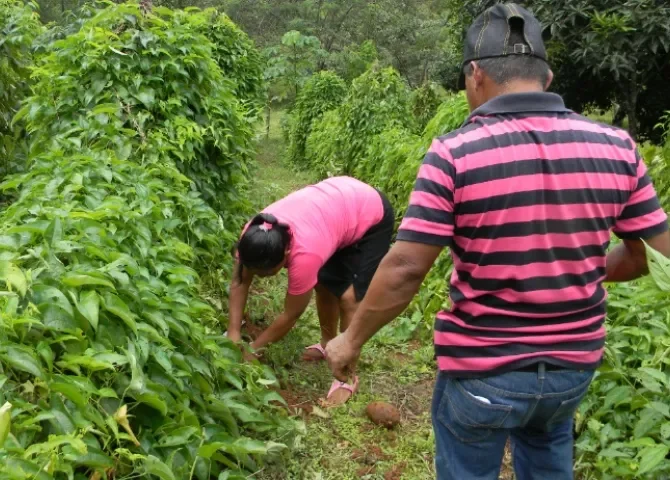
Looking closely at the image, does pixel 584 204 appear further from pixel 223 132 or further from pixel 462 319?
pixel 223 132

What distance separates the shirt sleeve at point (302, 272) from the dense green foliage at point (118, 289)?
0.38 meters

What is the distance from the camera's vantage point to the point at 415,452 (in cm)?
284

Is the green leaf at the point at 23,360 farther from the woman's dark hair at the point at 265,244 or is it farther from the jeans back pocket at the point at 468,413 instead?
the woman's dark hair at the point at 265,244

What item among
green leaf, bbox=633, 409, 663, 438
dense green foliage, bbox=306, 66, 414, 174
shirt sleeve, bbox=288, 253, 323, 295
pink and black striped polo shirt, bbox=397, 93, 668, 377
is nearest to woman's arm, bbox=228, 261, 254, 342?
shirt sleeve, bbox=288, 253, 323, 295

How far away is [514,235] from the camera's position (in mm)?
1479

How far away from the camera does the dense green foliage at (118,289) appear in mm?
1504

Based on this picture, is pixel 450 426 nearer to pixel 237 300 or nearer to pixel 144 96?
pixel 237 300

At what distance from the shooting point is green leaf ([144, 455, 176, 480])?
5.21ft

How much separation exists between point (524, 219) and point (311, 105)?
1015 centimetres

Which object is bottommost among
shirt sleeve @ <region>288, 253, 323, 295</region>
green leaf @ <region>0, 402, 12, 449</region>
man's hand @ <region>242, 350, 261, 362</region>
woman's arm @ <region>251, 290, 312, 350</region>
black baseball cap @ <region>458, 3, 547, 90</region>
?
man's hand @ <region>242, 350, 261, 362</region>

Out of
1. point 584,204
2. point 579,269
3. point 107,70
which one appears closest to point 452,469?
point 579,269

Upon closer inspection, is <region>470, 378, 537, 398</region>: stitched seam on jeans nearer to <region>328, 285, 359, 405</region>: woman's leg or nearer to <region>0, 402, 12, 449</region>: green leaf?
<region>0, 402, 12, 449</region>: green leaf

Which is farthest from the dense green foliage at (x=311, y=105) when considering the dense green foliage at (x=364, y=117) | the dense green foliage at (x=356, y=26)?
the dense green foliage at (x=356, y=26)

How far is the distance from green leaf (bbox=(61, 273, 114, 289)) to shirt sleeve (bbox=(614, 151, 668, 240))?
140 cm
